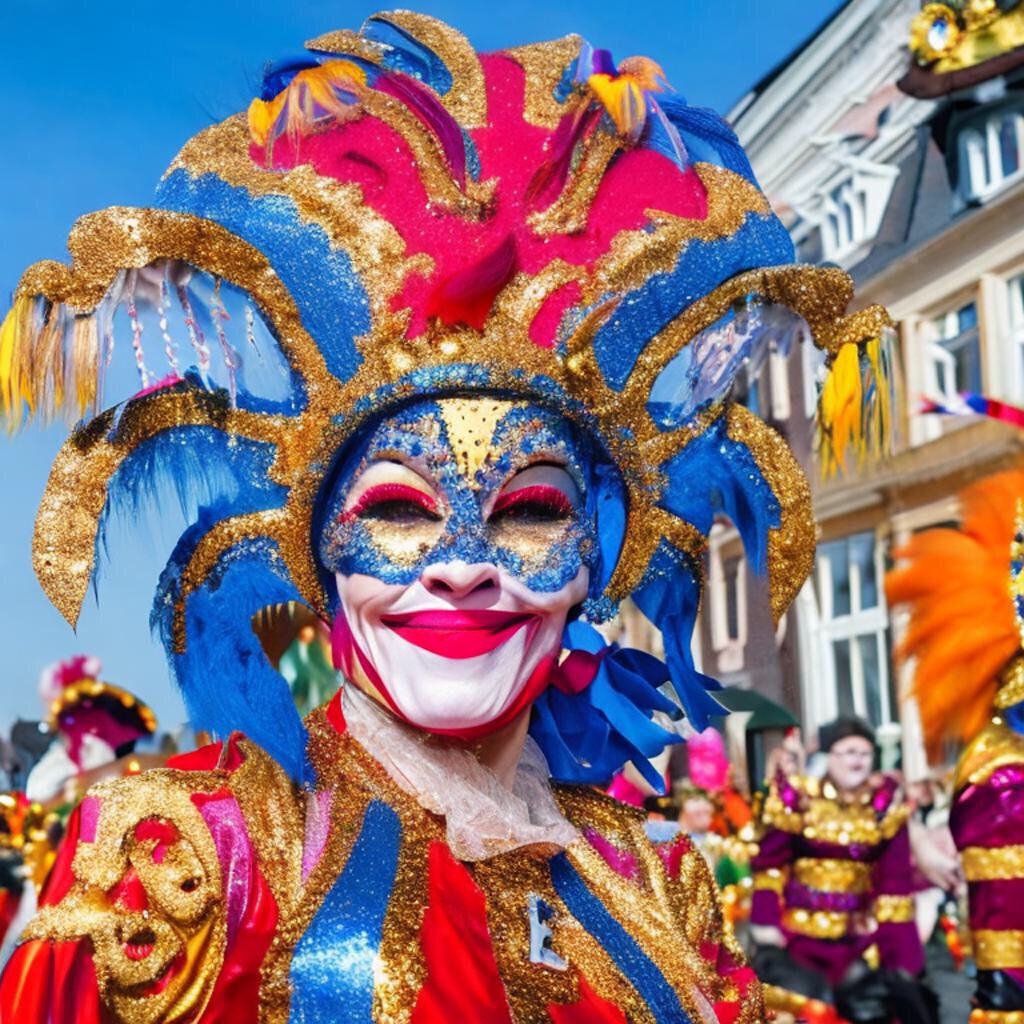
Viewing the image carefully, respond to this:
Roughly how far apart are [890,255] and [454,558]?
1136cm

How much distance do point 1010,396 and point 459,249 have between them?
9555mm

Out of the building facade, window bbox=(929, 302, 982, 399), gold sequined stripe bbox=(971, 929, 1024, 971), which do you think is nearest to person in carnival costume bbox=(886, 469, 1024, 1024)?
gold sequined stripe bbox=(971, 929, 1024, 971)

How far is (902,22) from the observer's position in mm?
13367


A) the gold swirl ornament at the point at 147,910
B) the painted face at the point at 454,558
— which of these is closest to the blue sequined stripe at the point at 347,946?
the gold swirl ornament at the point at 147,910

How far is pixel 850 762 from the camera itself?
312 inches

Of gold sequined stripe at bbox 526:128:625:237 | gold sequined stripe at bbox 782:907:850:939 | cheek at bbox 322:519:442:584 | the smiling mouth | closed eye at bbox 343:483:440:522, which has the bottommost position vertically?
gold sequined stripe at bbox 782:907:850:939

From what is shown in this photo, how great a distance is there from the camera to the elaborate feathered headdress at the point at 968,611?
5605 mm

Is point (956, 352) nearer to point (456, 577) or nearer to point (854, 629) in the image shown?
point (854, 629)

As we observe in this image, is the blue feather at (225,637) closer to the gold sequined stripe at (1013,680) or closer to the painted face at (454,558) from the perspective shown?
the painted face at (454,558)

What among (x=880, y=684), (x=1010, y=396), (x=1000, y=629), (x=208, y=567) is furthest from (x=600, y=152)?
(x=880, y=684)

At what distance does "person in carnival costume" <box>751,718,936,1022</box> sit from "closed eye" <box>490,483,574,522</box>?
5.25m

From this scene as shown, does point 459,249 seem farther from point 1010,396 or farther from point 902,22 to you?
point 902,22

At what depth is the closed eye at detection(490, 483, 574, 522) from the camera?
8.99ft

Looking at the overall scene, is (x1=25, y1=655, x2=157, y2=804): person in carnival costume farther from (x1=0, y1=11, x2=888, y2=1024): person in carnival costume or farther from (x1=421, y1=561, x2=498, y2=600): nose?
(x1=421, y1=561, x2=498, y2=600): nose
